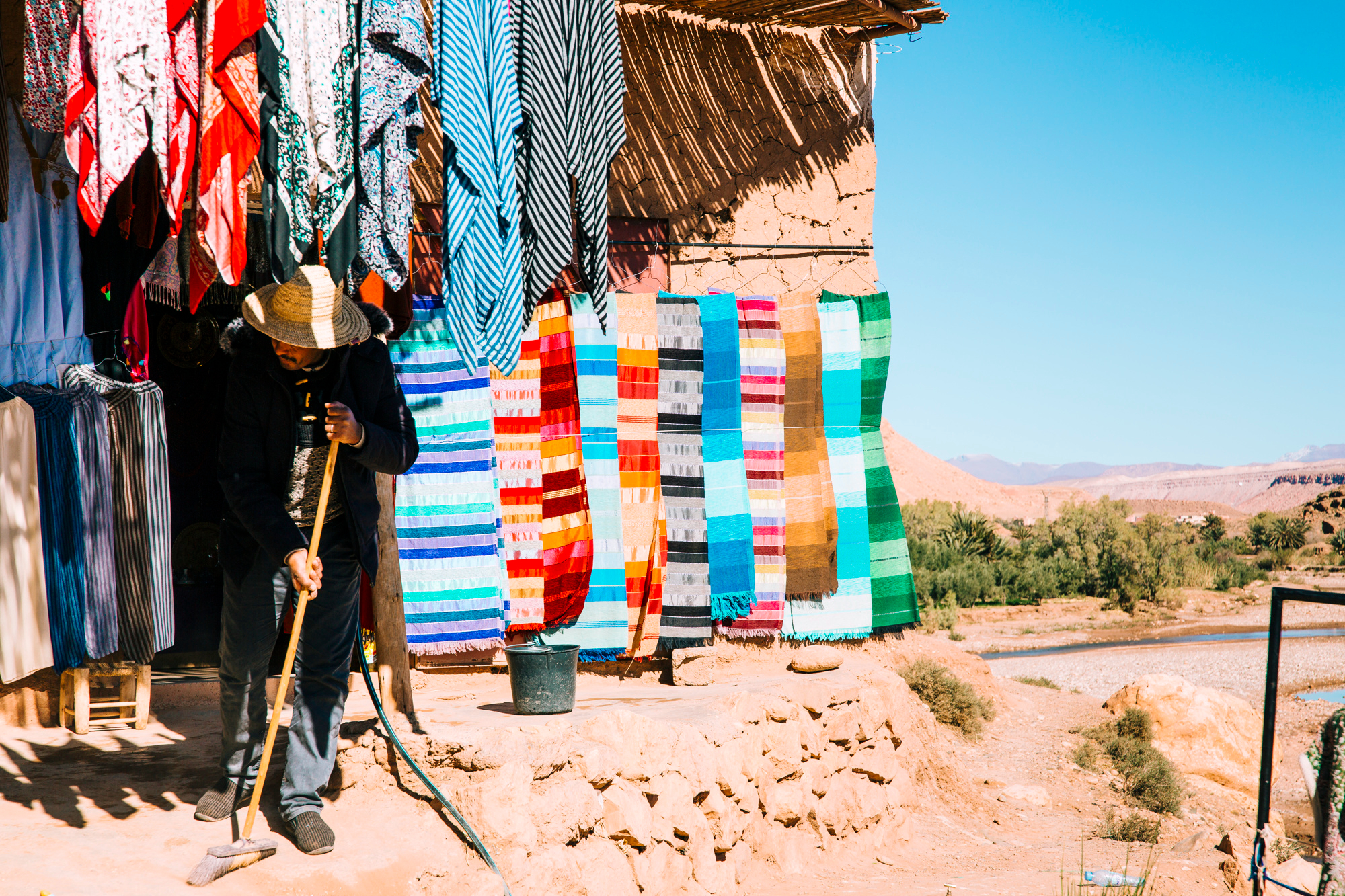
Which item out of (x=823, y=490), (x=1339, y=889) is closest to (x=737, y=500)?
(x=823, y=490)

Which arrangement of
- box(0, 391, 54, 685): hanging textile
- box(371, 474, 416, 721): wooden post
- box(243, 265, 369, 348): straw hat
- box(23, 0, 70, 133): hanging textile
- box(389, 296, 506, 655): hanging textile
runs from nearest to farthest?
box(243, 265, 369, 348): straw hat < box(23, 0, 70, 133): hanging textile < box(0, 391, 54, 685): hanging textile < box(371, 474, 416, 721): wooden post < box(389, 296, 506, 655): hanging textile

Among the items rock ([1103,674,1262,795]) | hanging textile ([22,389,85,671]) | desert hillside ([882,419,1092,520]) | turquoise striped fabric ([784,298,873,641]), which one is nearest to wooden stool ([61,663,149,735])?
hanging textile ([22,389,85,671])

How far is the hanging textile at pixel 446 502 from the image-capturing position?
5504 millimetres

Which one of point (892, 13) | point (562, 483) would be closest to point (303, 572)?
point (562, 483)

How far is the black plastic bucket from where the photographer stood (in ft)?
15.8

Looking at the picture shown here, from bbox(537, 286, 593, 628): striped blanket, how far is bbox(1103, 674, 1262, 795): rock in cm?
581

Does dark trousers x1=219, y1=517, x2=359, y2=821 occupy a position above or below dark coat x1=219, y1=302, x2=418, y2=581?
below

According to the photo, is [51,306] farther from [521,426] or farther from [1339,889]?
[1339,889]

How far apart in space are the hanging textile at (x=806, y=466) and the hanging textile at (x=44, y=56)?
12.9 ft

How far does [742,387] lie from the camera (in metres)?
6.25

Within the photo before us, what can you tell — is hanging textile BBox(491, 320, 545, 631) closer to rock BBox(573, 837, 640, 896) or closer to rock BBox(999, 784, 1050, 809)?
rock BBox(573, 837, 640, 896)

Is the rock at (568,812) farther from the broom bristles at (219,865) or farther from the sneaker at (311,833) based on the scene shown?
the broom bristles at (219,865)

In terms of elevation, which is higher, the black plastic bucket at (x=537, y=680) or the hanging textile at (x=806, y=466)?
the hanging textile at (x=806, y=466)

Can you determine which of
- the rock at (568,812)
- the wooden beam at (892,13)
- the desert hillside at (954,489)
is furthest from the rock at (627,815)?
the desert hillside at (954,489)
